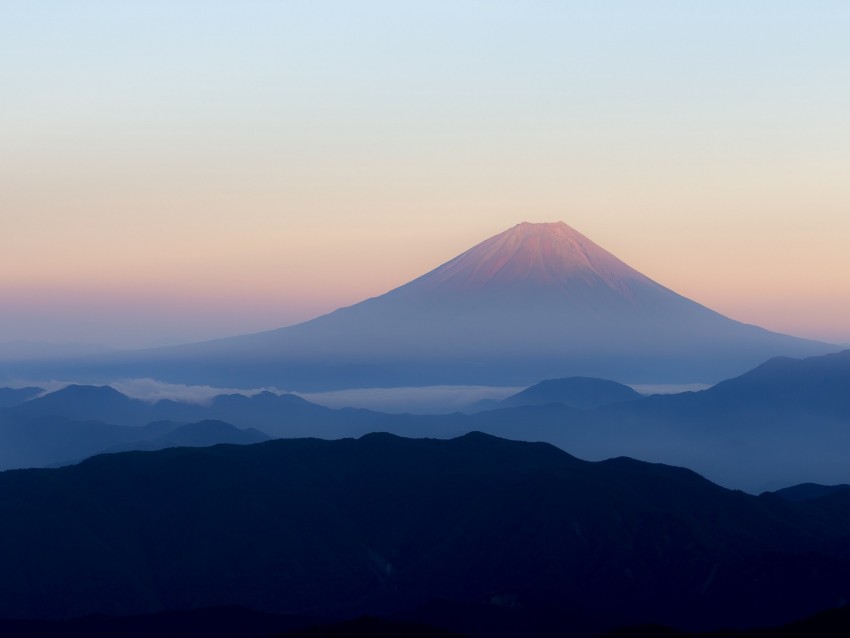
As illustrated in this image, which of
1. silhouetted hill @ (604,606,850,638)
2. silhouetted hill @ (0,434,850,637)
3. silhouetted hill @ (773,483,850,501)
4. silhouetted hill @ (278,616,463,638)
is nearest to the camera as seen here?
silhouetted hill @ (604,606,850,638)

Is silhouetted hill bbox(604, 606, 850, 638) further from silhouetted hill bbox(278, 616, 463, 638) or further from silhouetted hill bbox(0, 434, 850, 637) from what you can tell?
silhouetted hill bbox(0, 434, 850, 637)

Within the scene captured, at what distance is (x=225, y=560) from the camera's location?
5581 inches

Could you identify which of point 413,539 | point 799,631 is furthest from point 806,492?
point 799,631

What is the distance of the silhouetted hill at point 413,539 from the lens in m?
119

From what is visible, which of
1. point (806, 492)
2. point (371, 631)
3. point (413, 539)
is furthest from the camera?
point (806, 492)

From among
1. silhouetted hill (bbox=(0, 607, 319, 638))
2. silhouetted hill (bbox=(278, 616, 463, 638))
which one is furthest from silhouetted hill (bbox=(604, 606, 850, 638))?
silhouetted hill (bbox=(0, 607, 319, 638))

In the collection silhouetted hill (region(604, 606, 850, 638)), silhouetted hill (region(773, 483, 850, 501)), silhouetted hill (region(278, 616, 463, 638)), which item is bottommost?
silhouetted hill (region(604, 606, 850, 638))

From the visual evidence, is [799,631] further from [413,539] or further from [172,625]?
[413,539]

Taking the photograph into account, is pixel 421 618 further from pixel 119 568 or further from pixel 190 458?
pixel 190 458

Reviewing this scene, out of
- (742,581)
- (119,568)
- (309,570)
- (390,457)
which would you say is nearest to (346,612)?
(309,570)

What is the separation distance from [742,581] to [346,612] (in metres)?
31.9

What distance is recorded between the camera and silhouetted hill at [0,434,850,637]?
119 m

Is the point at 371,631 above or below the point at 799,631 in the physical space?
above

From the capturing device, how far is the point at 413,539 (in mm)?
147375
